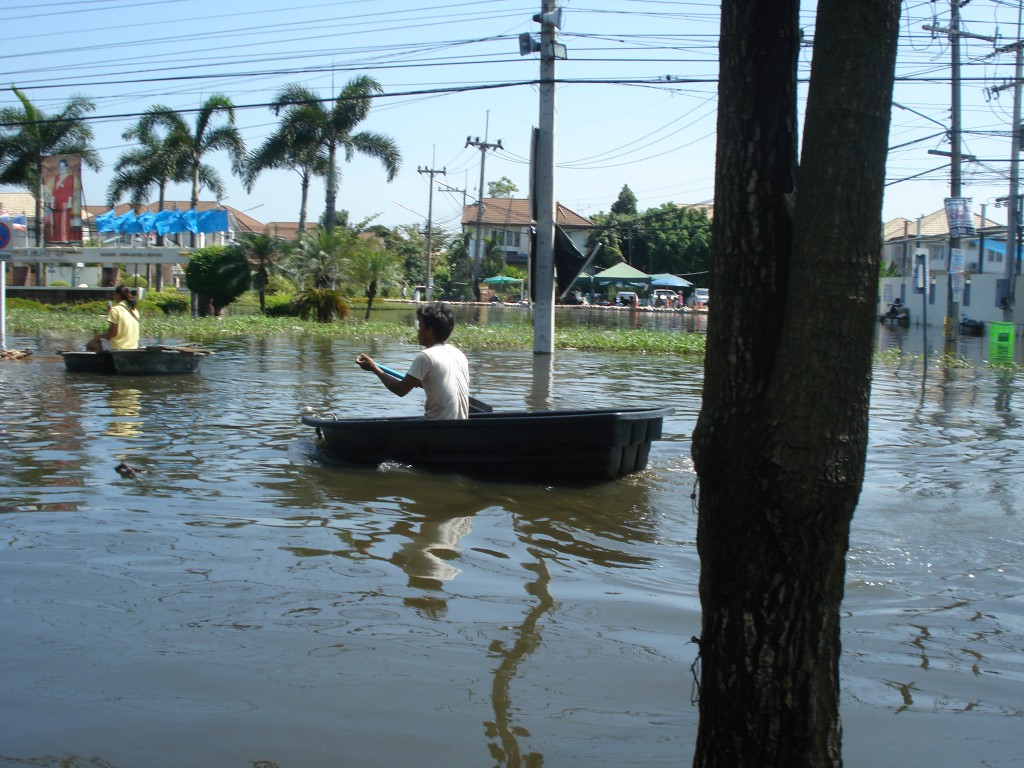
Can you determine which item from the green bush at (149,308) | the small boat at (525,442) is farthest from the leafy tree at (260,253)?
the small boat at (525,442)

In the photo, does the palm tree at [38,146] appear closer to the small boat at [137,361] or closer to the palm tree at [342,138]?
the palm tree at [342,138]

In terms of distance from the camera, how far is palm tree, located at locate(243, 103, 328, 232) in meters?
48.8

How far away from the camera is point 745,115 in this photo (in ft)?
9.46

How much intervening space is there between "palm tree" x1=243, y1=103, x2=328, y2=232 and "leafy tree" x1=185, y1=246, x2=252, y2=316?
853 centimetres

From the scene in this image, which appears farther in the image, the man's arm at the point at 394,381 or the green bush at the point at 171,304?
the green bush at the point at 171,304

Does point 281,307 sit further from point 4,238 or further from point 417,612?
point 417,612

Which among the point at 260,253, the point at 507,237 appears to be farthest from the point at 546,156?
the point at 507,237

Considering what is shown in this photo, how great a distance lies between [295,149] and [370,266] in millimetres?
13478

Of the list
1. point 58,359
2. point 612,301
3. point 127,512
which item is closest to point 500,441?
point 127,512

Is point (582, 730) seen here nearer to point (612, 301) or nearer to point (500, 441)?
point (500, 441)

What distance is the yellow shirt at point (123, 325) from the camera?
16859 millimetres

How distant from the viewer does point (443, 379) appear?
9.00 meters

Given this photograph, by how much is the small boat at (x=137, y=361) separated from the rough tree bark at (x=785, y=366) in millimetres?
15313

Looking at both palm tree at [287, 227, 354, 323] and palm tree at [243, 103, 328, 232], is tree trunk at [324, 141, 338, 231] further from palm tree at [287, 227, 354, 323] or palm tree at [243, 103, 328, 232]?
palm tree at [287, 227, 354, 323]
